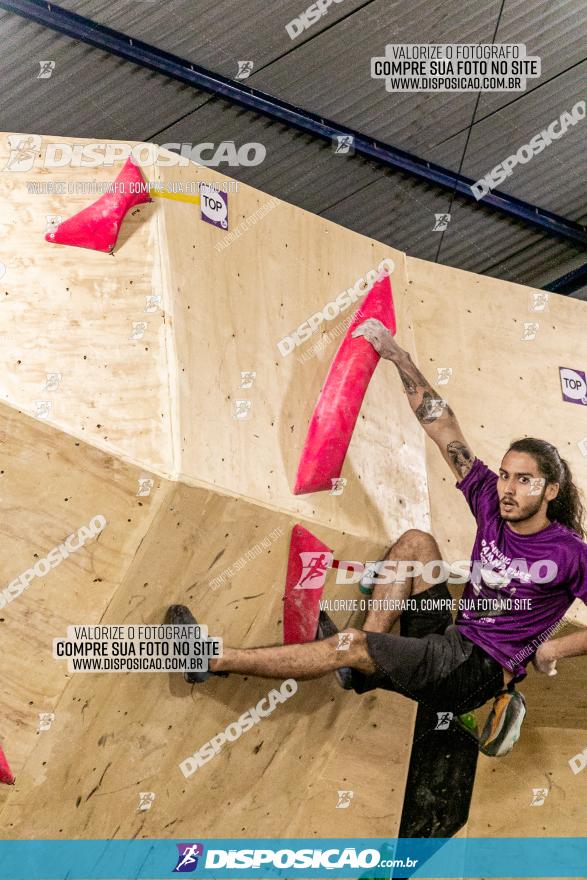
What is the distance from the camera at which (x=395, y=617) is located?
17.2ft

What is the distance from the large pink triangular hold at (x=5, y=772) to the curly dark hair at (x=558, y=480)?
2.83m

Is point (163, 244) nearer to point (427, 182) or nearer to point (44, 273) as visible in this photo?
point (44, 273)

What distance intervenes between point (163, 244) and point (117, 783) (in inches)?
93.1

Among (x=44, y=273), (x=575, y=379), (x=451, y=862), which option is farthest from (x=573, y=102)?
(x=451, y=862)

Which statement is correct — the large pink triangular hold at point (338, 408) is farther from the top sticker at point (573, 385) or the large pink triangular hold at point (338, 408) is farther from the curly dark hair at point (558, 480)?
the top sticker at point (573, 385)

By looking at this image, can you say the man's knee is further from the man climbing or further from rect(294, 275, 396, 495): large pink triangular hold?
rect(294, 275, 396, 495): large pink triangular hold

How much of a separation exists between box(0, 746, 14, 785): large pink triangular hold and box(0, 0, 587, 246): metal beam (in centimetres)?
428

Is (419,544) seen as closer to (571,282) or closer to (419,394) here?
(419,394)

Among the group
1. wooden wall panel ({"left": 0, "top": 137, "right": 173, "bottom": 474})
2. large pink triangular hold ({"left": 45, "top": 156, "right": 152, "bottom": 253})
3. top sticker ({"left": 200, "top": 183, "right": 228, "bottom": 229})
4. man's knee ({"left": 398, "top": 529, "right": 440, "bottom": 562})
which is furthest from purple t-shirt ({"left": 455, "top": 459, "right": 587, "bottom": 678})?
large pink triangular hold ({"left": 45, "top": 156, "right": 152, "bottom": 253})

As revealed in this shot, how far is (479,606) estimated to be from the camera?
210 inches

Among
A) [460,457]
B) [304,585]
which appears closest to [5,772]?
[304,585]

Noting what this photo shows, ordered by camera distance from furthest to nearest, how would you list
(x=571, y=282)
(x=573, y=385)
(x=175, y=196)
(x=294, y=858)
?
(x=571, y=282) < (x=573, y=385) < (x=294, y=858) < (x=175, y=196)

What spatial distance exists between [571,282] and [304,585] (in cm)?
518

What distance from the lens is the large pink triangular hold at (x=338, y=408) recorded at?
501cm
